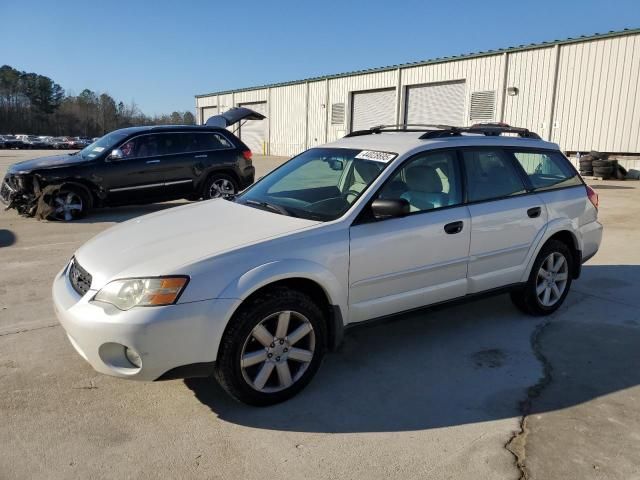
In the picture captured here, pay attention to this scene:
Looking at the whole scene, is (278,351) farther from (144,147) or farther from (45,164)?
(45,164)

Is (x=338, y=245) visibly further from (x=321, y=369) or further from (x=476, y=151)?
(x=476, y=151)

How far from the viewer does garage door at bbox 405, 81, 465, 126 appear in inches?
959

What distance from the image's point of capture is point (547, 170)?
4953 millimetres

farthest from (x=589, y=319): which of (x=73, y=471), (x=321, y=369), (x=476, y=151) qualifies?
(x=73, y=471)

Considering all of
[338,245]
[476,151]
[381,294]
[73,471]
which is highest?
[476,151]

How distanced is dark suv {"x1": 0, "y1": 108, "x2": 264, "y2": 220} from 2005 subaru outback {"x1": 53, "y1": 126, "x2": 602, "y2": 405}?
19.9 feet

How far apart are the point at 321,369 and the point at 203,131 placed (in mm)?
8076

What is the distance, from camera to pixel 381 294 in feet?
12.1

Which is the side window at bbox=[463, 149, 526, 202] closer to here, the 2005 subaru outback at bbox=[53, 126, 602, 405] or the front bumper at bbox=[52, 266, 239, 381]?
the 2005 subaru outback at bbox=[53, 126, 602, 405]

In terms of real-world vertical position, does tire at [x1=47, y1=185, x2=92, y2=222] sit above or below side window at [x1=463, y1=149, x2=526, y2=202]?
below

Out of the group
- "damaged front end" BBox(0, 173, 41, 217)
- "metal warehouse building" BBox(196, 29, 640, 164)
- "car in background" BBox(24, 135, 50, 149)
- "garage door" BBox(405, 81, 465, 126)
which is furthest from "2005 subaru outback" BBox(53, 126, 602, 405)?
"car in background" BBox(24, 135, 50, 149)

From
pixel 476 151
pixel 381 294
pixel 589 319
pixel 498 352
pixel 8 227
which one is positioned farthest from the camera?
pixel 8 227

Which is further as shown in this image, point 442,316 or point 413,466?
point 442,316

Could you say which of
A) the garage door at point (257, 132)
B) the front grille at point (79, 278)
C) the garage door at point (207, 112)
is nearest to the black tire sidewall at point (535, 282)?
the front grille at point (79, 278)
